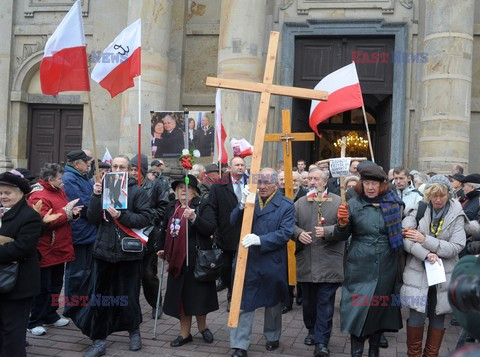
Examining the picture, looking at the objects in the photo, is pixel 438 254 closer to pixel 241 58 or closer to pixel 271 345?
pixel 271 345

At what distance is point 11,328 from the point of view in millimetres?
4387

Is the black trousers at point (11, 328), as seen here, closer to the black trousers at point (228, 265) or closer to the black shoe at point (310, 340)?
the black shoe at point (310, 340)

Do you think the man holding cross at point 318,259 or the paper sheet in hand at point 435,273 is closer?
the paper sheet in hand at point 435,273

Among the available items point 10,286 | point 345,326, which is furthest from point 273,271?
point 10,286

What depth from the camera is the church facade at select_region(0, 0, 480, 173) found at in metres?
11.2

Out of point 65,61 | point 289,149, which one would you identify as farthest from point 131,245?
point 65,61

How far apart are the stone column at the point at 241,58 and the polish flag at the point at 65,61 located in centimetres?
594

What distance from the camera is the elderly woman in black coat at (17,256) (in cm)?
432

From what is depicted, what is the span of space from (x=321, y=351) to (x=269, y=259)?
1.11 m

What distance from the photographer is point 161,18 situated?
13.0 meters

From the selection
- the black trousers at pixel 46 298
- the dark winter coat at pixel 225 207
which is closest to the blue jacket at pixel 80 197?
the black trousers at pixel 46 298

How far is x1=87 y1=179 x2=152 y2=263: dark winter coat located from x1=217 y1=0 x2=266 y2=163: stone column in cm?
646

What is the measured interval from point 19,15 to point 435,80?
1195 centimetres

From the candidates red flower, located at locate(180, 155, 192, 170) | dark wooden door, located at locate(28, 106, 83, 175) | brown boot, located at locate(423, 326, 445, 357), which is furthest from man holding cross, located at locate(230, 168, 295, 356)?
dark wooden door, located at locate(28, 106, 83, 175)
